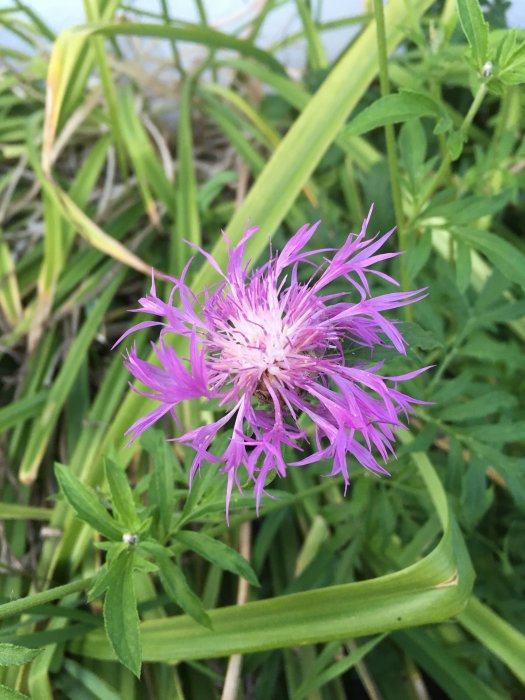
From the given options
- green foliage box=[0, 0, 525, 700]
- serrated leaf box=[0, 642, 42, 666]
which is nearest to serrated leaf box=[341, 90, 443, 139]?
green foliage box=[0, 0, 525, 700]

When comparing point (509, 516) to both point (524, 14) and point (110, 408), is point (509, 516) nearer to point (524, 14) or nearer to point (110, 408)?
point (110, 408)

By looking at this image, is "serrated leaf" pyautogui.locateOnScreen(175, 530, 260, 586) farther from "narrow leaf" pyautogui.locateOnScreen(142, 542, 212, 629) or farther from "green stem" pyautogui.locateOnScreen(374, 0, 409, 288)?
"green stem" pyautogui.locateOnScreen(374, 0, 409, 288)

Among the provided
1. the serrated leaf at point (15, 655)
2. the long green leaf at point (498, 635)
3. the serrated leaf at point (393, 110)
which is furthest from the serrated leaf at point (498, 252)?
the serrated leaf at point (15, 655)

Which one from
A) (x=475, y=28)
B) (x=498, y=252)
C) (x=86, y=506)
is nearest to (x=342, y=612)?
(x=86, y=506)

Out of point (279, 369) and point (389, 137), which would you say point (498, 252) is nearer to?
point (389, 137)

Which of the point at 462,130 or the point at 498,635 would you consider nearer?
the point at 462,130
